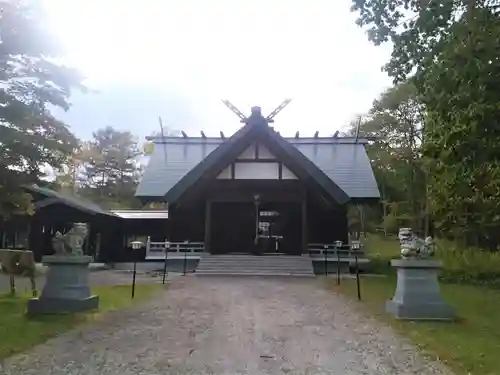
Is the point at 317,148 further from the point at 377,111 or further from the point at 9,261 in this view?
the point at 9,261

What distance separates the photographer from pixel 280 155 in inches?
898

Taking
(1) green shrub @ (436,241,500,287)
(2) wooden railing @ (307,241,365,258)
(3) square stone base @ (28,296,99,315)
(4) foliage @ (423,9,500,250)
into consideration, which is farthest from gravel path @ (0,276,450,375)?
(2) wooden railing @ (307,241,365,258)

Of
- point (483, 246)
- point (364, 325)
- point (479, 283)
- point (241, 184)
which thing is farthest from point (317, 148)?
point (364, 325)

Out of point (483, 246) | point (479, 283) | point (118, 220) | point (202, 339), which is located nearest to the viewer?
point (202, 339)

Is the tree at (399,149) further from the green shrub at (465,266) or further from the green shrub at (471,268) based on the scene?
the green shrub at (471,268)

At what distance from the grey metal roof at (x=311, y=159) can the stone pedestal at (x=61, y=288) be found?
15678 mm

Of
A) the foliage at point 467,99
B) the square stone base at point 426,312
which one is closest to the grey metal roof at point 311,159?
the foliage at point 467,99

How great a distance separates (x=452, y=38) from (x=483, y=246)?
19.5 meters

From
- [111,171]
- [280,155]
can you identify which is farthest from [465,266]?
[111,171]

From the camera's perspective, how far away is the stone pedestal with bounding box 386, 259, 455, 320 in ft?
28.1

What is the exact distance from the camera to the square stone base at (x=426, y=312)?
8.55 m

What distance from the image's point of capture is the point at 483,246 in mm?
26422

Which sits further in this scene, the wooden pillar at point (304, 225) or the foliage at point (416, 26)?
the wooden pillar at point (304, 225)

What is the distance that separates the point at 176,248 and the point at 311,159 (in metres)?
8.88
